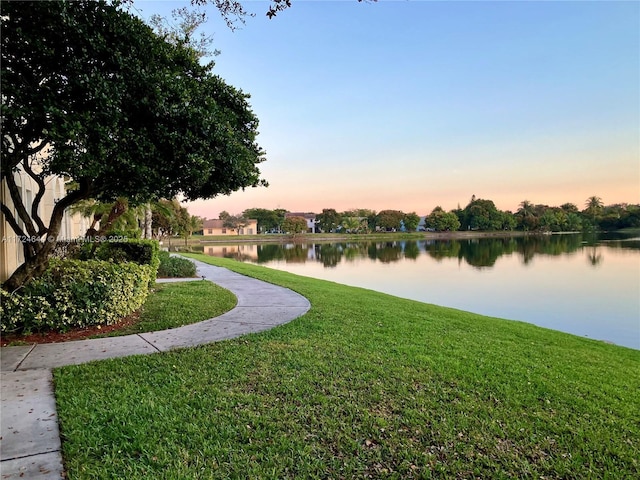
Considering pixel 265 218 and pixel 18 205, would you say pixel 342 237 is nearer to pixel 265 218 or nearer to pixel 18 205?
pixel 265 218

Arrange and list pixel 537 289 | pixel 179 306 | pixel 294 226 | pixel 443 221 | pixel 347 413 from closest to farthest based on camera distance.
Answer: pixel 347 413
pixel 179 306
pixel 537 289
pixel 294 226
pixel 443 221

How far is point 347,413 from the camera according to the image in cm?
340

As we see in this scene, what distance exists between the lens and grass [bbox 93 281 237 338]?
6691mm

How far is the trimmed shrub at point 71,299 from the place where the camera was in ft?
19.0

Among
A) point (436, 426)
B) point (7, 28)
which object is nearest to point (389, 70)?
point (7, 28)

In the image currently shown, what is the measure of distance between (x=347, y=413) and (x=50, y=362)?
380 cm

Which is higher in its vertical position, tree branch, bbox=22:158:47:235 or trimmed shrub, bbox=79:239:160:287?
tree branch, bbox=22:158:47:235

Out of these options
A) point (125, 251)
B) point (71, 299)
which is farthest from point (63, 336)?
point (125, 251)

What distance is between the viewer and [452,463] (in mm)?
2719

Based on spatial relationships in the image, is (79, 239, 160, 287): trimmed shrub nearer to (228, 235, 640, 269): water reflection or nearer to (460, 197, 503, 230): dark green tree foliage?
(228, 235, 640, 269): water reflection

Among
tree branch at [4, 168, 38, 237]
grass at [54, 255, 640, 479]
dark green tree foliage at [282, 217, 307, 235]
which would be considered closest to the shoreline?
dark green tree foliage at [282, 217, 307, 235]

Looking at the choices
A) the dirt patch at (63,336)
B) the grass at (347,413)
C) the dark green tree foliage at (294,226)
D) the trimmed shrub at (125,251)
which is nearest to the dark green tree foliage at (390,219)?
A: the dark green tree foliage at (294,226)

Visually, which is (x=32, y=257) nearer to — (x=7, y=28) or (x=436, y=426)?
(x=7, y=28)

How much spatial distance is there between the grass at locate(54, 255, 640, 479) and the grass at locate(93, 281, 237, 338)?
5.80 feet
